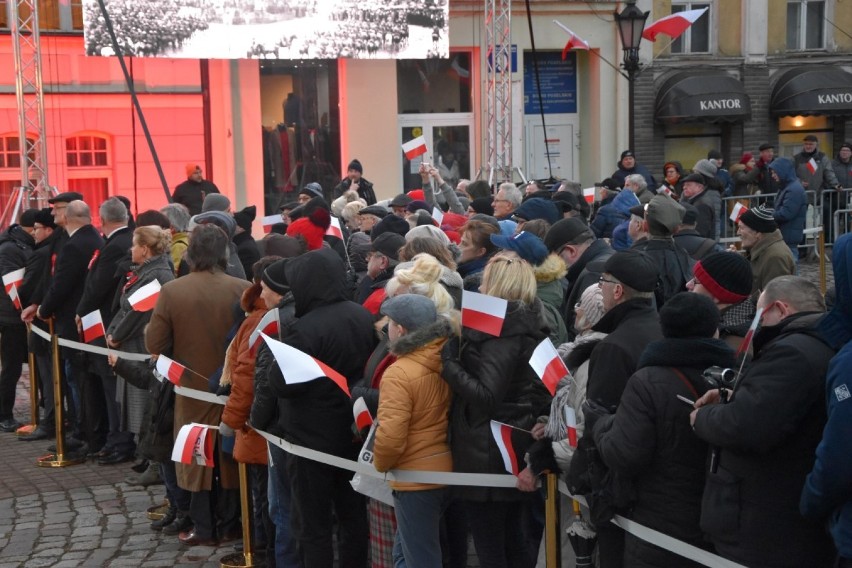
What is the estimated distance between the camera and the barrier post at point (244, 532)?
693 centimetres

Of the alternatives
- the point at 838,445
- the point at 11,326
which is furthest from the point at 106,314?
the point at 838,445

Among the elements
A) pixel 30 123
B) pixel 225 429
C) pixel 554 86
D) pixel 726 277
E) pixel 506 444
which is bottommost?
pixel 225 429

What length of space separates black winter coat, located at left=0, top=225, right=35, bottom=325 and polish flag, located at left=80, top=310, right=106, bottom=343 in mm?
2313

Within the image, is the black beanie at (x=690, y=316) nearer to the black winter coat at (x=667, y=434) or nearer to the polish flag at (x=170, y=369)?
the black winter coat at (x=667, y=434)

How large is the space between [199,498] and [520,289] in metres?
3.12

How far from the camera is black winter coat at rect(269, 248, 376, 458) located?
19.7 ft

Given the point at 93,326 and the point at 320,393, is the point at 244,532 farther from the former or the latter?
the point at 93,326

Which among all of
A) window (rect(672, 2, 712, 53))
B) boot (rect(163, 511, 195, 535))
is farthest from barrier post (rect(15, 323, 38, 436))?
window (rect(672, 2, 712, 53))

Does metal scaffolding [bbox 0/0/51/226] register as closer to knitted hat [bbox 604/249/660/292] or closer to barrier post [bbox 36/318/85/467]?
barrier post [bbox 36/318/85/467]

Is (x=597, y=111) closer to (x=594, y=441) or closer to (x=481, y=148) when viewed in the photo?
(x=481, y=148)

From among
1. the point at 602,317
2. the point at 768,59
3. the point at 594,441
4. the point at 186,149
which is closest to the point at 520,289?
the point at 602,317

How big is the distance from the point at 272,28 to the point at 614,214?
10084 millimetres

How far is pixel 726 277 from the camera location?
5.20m

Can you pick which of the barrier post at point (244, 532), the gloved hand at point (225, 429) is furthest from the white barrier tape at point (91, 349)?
the gloved hand at point (225, 429)
